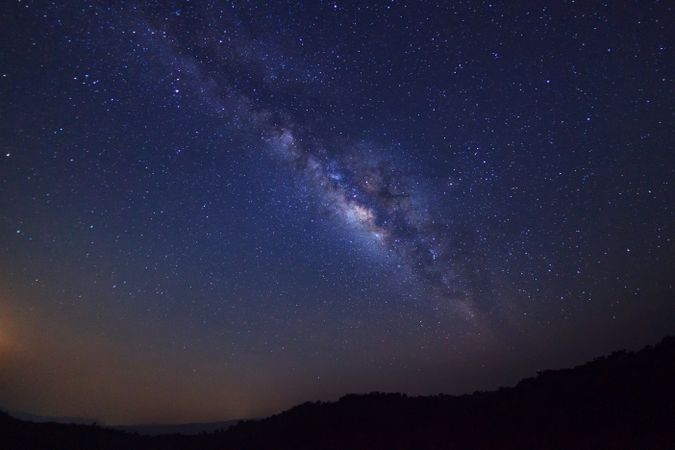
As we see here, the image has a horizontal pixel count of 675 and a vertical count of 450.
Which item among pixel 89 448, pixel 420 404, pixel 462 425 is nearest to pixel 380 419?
pixel 420 404

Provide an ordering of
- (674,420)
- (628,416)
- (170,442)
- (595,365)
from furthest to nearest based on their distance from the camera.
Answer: (170,442) → (595,365) → (628,416) → (674,420)

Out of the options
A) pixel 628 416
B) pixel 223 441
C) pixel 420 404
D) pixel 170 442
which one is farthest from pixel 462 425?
pixel 170 442

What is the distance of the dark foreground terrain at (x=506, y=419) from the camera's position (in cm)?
912

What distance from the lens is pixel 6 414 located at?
1961 cm

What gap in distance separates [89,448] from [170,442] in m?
2.92

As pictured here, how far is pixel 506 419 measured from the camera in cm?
1101

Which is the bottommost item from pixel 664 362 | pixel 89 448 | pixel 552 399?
pixel 89 448

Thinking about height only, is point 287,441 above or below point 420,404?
below

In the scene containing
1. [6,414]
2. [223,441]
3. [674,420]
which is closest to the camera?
[674,420]

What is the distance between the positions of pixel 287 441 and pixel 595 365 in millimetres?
9644

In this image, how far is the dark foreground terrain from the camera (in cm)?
912

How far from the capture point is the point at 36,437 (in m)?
16.3

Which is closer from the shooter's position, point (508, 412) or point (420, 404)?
point (508, 412)

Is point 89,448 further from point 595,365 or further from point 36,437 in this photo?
point 595,365
